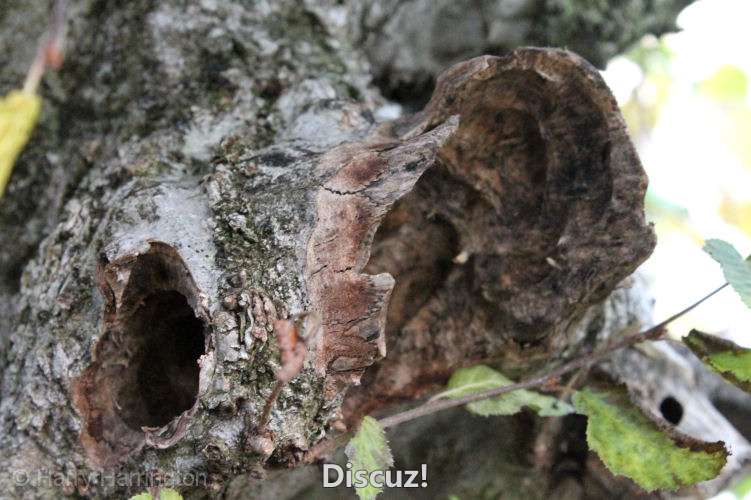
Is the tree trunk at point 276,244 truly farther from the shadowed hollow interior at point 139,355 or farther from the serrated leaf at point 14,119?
the serrated leaf at point 14,119

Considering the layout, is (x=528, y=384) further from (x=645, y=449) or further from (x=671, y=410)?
(x=671, y=410)

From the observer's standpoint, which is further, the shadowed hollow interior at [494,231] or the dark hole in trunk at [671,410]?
the dark hole in trunk at [671,410]

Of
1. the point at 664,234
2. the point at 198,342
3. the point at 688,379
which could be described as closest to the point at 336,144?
the point at 198,342

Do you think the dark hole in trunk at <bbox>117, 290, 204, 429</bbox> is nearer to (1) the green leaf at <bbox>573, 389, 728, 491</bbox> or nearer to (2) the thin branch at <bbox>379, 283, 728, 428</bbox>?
(2) the thin branch at <bbox>379, 283, 728, 428</bbox>

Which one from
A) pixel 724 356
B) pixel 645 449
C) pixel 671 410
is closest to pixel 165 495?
pixel 645 449

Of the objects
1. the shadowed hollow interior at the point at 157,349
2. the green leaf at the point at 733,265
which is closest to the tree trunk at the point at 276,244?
the shadowed hollow interior at the point at 157,349

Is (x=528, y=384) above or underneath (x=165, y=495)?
above

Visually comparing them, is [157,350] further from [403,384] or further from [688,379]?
[688,379]
